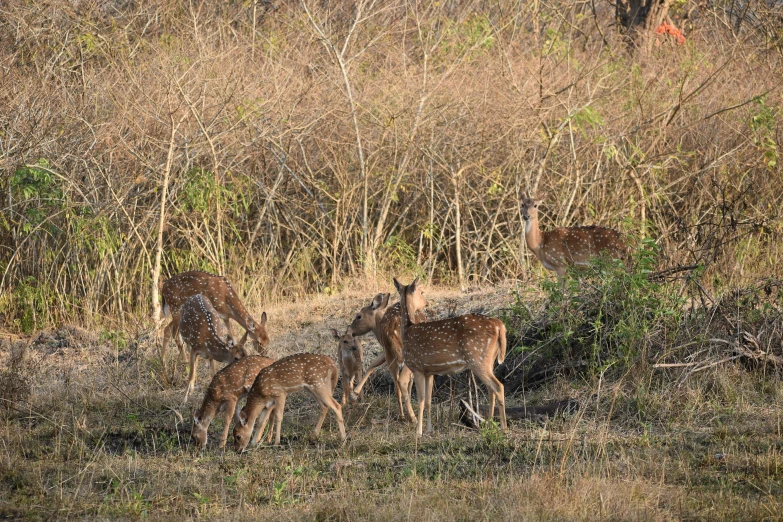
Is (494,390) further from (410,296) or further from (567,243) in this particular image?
(567,243)

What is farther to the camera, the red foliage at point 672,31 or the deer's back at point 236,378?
the red foliage at point 672,31

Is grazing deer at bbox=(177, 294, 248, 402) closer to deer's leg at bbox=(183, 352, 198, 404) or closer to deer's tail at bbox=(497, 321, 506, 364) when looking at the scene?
deer's leg at bbox=(183, 352, 198, 404)

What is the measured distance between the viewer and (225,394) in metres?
8.32

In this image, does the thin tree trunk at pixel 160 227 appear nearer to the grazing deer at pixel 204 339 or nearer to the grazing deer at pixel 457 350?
the grazing deer at pixel 204 339

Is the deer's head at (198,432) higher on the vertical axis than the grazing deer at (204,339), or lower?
lower

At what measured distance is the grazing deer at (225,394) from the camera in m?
8.12

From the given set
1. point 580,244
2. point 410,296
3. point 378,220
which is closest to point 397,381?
point 410,296

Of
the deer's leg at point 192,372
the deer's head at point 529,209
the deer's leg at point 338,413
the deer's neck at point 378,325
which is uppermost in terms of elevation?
the deer's head at point 529,209

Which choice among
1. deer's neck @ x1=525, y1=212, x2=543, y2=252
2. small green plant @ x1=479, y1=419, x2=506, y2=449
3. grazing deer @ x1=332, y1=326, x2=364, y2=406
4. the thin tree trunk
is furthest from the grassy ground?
deer's neck @ x1=525, y1=212, x2=543, y2=252

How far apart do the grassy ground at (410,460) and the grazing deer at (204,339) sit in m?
0.37

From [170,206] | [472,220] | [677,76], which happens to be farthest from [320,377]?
[677,76]

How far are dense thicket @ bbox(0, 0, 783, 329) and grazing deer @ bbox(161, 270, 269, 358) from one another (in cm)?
113

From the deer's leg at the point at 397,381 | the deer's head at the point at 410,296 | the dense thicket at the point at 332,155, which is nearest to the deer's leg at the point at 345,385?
the deer's leg at the point at 397,381

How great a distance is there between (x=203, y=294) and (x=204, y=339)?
4.26 feet
